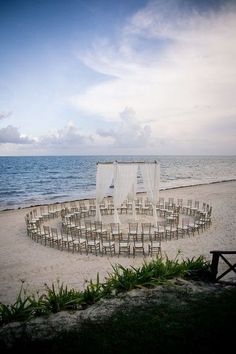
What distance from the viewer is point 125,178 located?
14828 mm

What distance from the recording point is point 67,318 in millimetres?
5867

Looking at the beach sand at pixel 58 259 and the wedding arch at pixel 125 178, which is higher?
the wedding arch at pixel 125 178

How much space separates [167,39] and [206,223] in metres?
10.4

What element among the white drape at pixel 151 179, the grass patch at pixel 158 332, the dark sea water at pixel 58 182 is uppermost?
the white drape at pixel 151 179

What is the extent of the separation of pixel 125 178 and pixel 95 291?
28.1 feet

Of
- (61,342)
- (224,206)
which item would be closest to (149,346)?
(61,342)

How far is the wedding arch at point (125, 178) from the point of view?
1462 centimetres

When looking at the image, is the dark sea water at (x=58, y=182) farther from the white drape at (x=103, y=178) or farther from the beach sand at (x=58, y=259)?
the beach sand at (x=58, y=259)

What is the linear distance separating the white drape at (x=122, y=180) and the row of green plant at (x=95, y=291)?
6967 mm

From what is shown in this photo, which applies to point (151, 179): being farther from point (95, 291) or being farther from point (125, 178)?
point (95, 291)

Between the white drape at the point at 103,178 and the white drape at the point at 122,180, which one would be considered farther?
the white drape at the point at 103,178

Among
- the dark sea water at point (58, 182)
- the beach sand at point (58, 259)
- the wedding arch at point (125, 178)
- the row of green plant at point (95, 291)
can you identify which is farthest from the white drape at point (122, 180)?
the dark sea water at point (58, 182)

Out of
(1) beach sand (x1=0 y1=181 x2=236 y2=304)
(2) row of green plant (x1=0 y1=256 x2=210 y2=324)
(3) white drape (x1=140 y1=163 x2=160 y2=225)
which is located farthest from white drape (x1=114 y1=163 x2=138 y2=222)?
(2) row of green plant (x1=0 y1=256 x2=210 y2=324)

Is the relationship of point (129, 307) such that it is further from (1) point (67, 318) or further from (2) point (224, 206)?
(2) point (224, 206)
